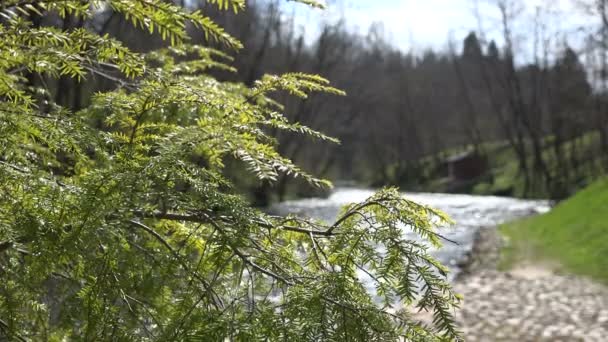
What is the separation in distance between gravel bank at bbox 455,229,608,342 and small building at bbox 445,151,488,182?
99.2 feet

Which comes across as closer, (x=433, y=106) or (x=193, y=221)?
(x=193, y=221)

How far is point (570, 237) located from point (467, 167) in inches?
1134

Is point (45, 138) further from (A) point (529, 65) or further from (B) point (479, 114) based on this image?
(B) point (479, 114)

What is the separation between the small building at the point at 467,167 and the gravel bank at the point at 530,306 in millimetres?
30233

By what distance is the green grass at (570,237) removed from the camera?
11.8 m

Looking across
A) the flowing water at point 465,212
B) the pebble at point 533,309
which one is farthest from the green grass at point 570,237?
the flowing water at point 465,212

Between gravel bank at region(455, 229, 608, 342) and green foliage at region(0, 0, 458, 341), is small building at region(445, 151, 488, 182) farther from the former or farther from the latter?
green foliage at region(0, 0, 458, 341)

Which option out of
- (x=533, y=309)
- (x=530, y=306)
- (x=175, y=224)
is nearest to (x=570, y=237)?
(x=530, y=306)

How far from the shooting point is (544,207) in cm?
2459

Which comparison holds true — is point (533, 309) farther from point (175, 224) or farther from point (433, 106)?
point (433, 106)

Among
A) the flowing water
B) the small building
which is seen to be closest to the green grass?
the flowing water

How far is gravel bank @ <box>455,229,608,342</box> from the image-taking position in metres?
7.75

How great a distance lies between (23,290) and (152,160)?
29.7 inches

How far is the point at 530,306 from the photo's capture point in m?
9.17
